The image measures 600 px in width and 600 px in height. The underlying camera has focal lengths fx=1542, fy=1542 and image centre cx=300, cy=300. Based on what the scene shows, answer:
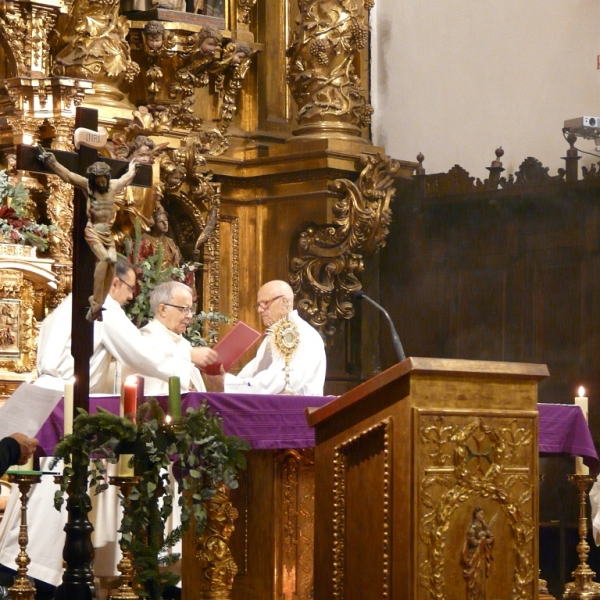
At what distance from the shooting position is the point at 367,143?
10812 millimetres

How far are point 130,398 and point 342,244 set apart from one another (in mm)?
4756

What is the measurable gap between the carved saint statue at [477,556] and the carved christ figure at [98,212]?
179 cm

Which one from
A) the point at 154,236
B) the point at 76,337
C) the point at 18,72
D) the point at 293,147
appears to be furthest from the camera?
the point at 293,147

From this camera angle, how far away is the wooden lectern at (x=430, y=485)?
501 centimetres

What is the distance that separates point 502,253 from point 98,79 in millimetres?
3073

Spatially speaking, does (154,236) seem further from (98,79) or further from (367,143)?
(367,143)

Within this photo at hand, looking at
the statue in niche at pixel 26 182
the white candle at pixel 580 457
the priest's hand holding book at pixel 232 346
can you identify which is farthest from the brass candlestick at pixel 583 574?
the statue in niche at pixel 26 182

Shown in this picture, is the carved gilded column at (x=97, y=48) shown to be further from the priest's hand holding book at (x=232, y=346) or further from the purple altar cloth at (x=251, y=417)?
the purple altar cloth at (x=251, y=417)

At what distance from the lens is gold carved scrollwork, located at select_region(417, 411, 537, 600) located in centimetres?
502

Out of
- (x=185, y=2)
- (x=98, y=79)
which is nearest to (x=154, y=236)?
(x=98, y=79)

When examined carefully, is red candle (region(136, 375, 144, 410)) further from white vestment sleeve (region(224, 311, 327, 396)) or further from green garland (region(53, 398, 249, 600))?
white vestment sleeve (region(224, 311, 327, 396))

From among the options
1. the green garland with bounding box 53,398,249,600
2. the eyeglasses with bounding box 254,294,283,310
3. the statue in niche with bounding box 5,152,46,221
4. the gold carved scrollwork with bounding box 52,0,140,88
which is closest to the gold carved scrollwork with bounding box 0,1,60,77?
the gold carved scrollwork with bounding box 52,0,140,88

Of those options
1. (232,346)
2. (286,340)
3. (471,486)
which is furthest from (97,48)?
(471,486)

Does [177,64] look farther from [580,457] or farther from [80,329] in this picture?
[80,329]
